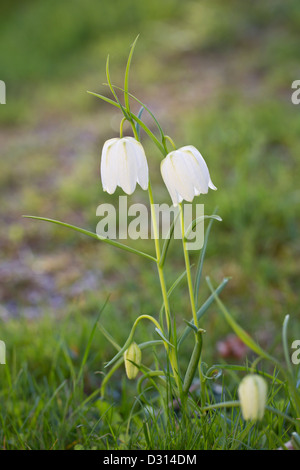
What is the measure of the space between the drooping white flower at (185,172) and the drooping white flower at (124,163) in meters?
0.04

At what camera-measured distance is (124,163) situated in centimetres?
82

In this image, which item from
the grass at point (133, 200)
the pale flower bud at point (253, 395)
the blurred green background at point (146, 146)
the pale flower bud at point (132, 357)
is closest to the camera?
the pale flower bud at point (253, 395)

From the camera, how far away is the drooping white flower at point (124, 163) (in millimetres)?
812

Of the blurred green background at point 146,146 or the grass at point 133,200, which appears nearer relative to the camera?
the grass at point 133,200

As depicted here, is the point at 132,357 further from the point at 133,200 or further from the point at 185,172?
the point at 133,200

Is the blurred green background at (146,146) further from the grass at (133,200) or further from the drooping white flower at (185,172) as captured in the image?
the drooping white flower at (185,172)

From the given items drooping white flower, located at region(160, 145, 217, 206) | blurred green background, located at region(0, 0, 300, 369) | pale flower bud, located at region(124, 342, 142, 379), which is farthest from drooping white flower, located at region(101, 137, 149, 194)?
blurred green background, located at region(0, 0, 300, 369)

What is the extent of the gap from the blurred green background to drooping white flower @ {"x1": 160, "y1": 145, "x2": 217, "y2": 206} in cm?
85

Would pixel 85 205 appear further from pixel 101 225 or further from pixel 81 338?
pixel 81 338

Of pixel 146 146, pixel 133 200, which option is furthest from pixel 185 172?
pixel 146 146

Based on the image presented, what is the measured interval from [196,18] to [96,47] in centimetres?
107

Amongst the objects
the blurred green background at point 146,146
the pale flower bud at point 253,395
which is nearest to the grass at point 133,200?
the blurred green background at point 146,146

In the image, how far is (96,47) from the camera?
5293 mm

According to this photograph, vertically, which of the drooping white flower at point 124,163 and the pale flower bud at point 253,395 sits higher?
the drooping white flower at point 124,163
